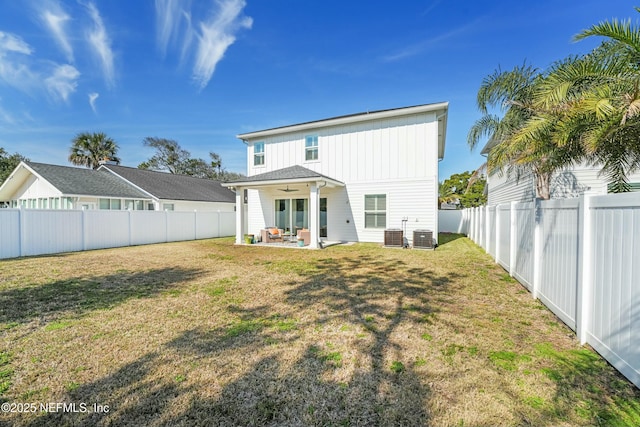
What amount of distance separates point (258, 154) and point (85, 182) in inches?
447

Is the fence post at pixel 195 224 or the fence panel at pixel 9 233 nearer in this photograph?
the fence panel at pixel 9 233

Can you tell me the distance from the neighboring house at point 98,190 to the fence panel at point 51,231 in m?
5.72

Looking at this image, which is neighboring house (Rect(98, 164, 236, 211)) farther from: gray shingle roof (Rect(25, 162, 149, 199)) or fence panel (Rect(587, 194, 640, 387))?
fence panel (Rect(587, 194, 640, 387))

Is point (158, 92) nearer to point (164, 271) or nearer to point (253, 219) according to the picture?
point (253, 219)

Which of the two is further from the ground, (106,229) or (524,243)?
(524,243)

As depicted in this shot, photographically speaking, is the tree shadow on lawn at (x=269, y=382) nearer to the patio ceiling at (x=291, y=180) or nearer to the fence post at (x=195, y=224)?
the patio ceiling at (x=291, y=180)

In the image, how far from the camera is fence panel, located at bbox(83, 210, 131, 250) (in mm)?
11656

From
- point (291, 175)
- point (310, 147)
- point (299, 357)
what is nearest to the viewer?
point (299, 357)

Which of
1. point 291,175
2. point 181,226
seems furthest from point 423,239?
point 181,226

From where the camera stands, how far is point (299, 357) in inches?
117

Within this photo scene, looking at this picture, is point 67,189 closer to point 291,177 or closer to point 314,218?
point 291,177

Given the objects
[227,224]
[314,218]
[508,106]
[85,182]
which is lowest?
[227,224]

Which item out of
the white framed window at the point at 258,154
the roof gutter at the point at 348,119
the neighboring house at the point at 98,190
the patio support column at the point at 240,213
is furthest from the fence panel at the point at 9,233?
the white framed window at the point at 258,154

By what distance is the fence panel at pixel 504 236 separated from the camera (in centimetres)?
685
